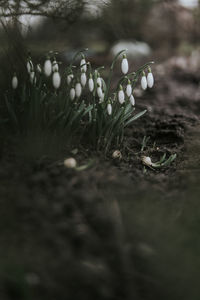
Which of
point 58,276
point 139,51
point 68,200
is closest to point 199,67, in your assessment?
point 139,51

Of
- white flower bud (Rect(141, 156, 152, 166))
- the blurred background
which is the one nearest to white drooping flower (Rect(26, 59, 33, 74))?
white flower bud (Rect(141, 156, 152, 166))

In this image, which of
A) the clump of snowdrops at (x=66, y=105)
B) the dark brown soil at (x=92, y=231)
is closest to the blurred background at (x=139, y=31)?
the clump of snowdrops at (x=66, y=105)

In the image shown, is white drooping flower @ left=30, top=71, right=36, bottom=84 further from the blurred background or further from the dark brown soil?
the blurred background

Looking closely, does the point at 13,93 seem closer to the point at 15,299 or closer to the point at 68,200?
the point at 68,200

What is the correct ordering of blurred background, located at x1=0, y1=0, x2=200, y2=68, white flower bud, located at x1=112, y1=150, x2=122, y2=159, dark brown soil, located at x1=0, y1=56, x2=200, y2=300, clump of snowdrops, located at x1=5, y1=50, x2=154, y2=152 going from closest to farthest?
dark brown soil, located at x1=0, y1=56, x2=200, y2=300, clump of snowdrops, located at x1=5, y1=50, x2=154, y2=152, white flower bud, located at x1=112, y1=150, x2=122, y2=159, blurred background, located at x1=0, y1=0, x2=200, y2=68

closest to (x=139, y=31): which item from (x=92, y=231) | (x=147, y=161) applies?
(x=147, y=161)

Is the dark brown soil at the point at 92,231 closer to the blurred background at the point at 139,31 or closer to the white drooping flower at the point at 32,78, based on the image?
the white drooping flower at the point at 32,78
